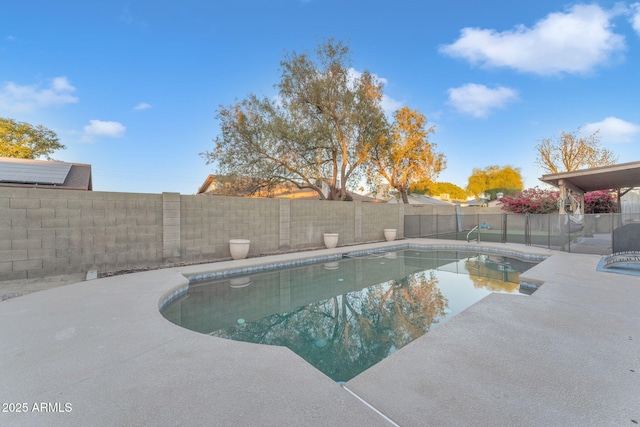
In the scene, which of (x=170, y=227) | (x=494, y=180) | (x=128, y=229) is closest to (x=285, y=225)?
(x=170, y=227)

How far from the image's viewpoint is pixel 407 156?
15.9 m

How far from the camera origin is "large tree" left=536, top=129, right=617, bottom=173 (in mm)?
19969

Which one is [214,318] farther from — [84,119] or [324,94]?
[84,119]

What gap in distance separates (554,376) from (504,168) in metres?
43.6

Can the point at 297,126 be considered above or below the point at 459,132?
below

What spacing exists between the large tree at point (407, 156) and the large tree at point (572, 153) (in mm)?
11202

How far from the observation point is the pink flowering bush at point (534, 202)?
15641mm

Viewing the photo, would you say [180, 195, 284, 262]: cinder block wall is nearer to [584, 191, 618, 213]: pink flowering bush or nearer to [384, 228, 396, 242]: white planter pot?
[384, 228, 396, 242]: white planter pot

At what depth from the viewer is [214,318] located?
4.03 metres

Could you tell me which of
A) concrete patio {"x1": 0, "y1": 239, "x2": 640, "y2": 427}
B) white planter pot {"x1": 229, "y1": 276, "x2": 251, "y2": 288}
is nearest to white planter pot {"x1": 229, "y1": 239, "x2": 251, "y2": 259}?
white planter pot {"x1": 229, "y1": 276, "x2": 251, "y2": 288}

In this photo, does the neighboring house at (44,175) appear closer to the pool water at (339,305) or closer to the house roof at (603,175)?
the pool water at (339,305)

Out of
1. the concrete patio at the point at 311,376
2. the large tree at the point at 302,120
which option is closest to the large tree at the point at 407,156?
the large tree at the point at 302,120

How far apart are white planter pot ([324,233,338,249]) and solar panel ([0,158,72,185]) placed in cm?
853

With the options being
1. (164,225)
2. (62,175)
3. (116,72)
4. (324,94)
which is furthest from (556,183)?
(62,175)
